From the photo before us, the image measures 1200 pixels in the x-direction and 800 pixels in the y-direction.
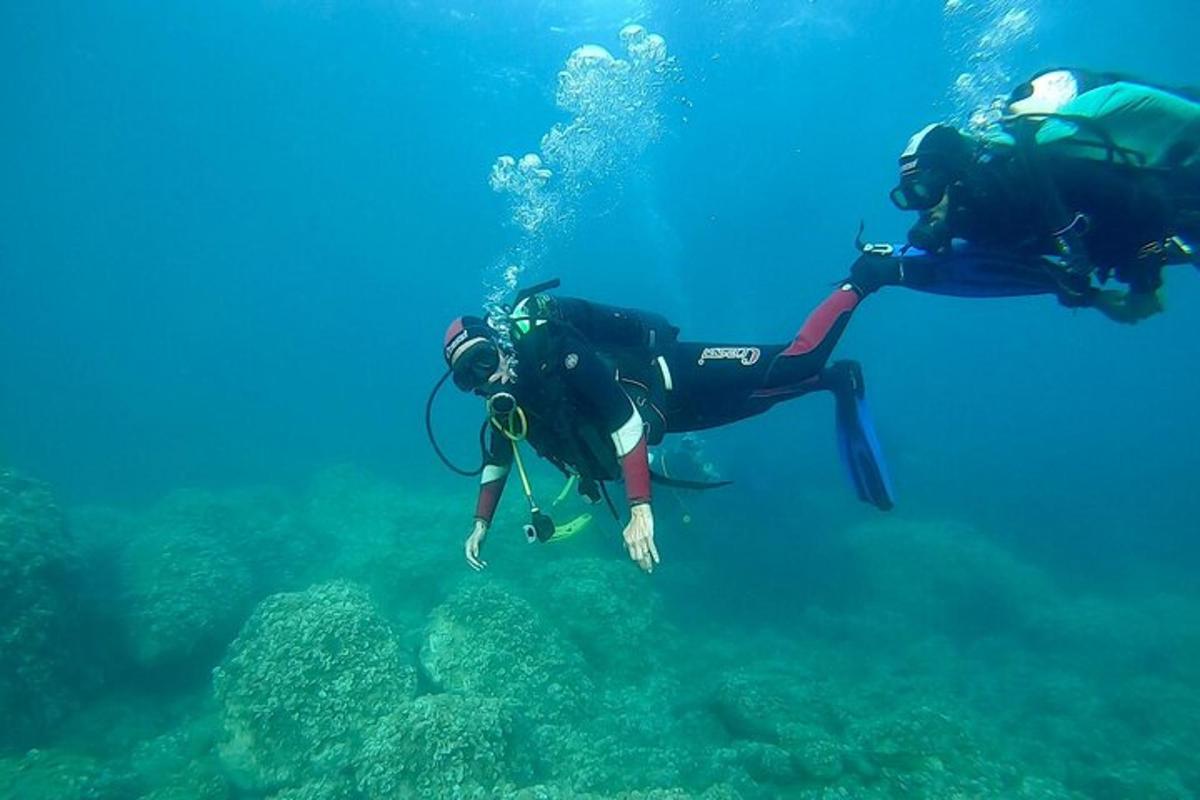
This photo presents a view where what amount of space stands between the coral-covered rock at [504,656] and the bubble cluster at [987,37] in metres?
30.4

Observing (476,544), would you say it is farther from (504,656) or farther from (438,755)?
(504,656)

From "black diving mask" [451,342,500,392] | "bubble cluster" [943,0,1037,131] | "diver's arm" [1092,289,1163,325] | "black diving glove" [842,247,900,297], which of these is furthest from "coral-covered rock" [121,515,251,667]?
"bubble cluster" [943,0,1037,131]

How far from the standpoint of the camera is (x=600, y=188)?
72875 mm

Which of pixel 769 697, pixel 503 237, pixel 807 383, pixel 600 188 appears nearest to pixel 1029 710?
pixel 769 697

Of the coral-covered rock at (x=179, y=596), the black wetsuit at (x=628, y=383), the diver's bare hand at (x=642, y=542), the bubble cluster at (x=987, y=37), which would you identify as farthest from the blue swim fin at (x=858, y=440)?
the bubble cluster at (x=987, y=37)

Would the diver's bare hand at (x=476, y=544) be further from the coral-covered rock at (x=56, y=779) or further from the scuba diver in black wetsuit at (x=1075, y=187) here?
the coral-covered rock at (x=56, y=779)

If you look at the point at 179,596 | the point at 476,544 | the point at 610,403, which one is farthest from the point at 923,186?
the point at 179,596

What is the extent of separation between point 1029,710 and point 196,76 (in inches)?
2328

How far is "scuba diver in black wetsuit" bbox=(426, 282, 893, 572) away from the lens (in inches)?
161

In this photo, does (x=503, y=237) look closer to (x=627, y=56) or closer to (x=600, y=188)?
(x=600, y=188)

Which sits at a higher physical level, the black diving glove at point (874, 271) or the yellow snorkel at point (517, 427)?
the black diving glove at point (874, 271)

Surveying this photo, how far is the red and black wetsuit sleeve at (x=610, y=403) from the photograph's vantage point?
4.13 m

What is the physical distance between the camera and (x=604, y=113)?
133ft

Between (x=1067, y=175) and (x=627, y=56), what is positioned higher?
(x=627, y=56)
